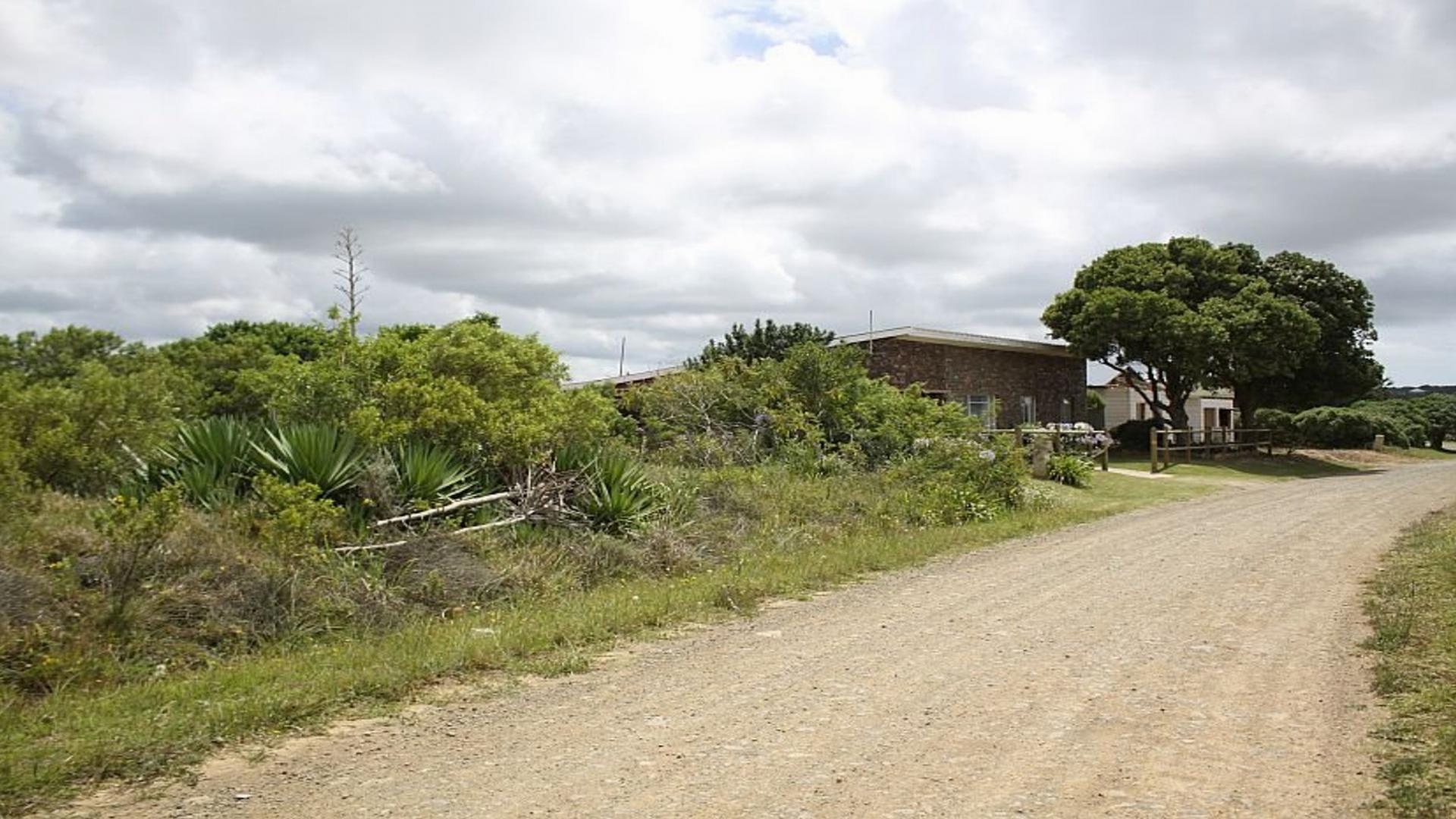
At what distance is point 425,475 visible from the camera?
1262cm

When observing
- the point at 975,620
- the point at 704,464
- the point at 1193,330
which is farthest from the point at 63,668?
the point at 1193,330

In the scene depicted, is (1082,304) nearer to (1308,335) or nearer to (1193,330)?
(1193,330)

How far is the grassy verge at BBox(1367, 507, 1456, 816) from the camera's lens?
530 centimetres

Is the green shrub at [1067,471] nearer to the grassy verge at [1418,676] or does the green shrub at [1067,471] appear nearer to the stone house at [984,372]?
the stone house at [984,372]

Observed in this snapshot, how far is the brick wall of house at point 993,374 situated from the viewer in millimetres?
36188

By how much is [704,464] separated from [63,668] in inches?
498

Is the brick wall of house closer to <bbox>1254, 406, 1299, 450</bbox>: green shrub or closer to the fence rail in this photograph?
the fence rail

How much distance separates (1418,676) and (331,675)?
7175 mm

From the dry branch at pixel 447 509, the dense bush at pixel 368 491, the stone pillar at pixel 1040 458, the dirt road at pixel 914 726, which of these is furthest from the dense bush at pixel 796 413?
the dirt road at pixel 914 726

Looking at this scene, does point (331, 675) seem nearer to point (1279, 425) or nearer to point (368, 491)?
point (368, 491)

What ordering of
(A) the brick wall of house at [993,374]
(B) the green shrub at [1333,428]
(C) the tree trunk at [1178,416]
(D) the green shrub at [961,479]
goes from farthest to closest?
(B) the green shrub at [1333,428] → (C) the tree trunk at [1178,416] → (A) the brick wall of house at [993,374] → (D) the green shrub at [961,479]

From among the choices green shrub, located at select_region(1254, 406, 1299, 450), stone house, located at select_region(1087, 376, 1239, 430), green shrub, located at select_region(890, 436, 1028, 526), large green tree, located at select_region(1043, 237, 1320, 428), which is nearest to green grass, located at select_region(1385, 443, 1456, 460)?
green shrub, located at select_region(1254, 406, 1299, 450)

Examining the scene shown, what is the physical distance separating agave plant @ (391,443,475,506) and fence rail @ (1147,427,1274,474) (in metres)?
24.7

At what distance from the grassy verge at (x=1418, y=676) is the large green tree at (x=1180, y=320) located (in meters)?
25.9
